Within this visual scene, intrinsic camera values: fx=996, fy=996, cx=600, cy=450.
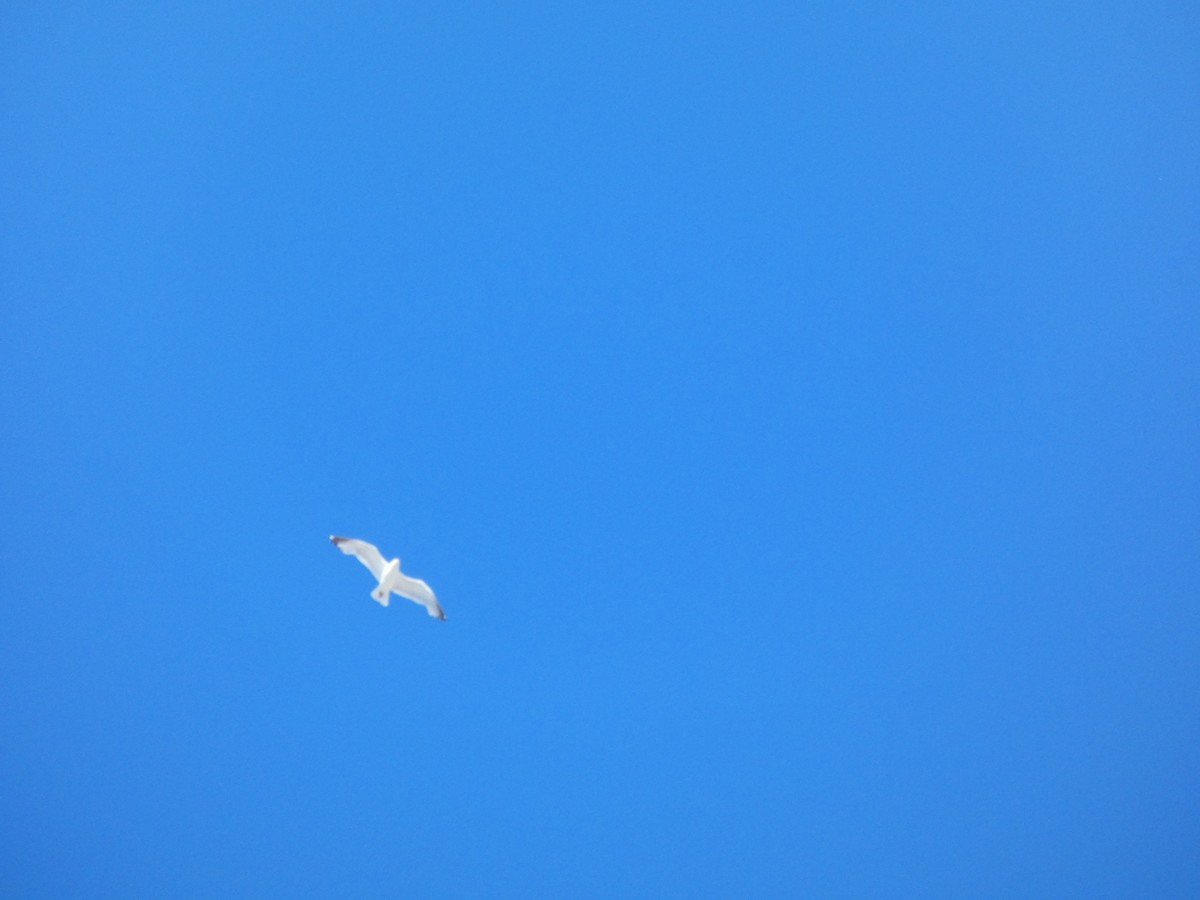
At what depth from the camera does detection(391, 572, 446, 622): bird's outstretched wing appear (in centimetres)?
609

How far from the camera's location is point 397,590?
20.3ft

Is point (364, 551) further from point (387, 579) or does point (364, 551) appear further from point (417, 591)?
point (417, 591)

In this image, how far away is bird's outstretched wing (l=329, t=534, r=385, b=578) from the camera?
5883 mm

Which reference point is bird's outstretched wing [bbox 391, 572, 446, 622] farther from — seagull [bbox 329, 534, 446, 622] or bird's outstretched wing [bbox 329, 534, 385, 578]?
bird's outstretched wing [bbox 329, 534, 385, 578]

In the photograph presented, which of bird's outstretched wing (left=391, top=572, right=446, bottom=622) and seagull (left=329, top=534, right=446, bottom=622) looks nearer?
A: seagull (left=329, top=534, right=446, bottom=622)

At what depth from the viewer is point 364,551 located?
19.8ft

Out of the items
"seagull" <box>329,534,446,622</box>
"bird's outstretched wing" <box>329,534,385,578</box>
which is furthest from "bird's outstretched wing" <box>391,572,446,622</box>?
"bird's outstretched wing" <box>329,534,385,578</box>

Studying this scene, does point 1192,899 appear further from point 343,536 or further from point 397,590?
point 343,536

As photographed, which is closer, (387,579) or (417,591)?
(387,579)

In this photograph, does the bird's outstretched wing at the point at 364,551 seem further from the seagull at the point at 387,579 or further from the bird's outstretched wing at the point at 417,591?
the bird's outstretched wing at the point at 417,591

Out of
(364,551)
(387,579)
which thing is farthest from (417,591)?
(364,551)

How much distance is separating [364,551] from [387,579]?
0.23 metres

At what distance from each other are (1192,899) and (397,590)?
223 inches

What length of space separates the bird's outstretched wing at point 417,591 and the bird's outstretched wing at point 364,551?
134 mm
